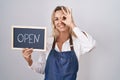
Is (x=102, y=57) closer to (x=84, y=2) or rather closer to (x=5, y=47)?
(x=84, y=2)

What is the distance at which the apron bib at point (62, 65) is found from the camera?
134 cm

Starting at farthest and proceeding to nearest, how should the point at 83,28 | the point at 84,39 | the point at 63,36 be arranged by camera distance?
the point at 83,28
the point at 63,36
the point at 84,39

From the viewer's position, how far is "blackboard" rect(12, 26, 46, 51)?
1.31m

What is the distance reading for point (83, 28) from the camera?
180cm

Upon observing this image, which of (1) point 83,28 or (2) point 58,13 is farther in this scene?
(1) point 83,28

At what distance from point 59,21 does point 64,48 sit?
18cm

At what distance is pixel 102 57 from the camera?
1812 millimetres

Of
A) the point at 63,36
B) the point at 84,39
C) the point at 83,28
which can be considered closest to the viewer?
the point at 84,39

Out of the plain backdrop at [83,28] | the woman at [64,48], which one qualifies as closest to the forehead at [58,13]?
the woman at [64,48]

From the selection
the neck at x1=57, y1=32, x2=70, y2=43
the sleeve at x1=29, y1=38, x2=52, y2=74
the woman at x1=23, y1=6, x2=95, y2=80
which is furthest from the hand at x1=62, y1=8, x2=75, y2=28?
the sleeve at x1=29, y1=38, x2=52, y2=74

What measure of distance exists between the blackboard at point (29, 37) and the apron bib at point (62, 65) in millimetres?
105

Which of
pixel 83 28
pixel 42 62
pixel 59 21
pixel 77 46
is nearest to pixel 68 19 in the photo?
pixel 59 21

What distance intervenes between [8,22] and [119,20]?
93 centimetres

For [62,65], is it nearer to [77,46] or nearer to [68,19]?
[77,46]
